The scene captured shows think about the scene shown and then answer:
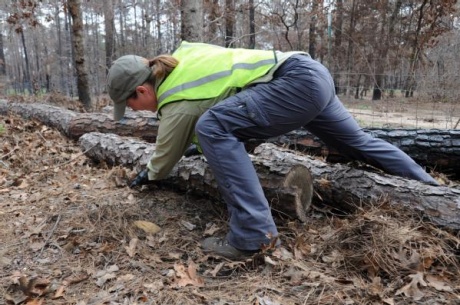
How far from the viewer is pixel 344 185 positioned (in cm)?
295

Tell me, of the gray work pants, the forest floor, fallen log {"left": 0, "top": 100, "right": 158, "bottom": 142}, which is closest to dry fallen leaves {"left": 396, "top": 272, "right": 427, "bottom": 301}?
the forest floor

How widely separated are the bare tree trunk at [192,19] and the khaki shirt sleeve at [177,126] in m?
4.81

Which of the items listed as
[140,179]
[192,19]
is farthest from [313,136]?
[192,19]

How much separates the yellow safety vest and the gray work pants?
0.09 meters

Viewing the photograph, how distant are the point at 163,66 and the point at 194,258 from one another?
1300 mm

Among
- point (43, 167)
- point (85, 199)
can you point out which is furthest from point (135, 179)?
point (43, 167)

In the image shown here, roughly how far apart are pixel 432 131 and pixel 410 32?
56.4ft

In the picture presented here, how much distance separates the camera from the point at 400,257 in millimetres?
2209

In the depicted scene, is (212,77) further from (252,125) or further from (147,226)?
(147,226)

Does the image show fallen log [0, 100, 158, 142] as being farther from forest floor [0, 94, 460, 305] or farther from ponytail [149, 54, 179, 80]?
ponytail [149, 54, 179, 80]

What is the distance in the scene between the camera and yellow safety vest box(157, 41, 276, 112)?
2471 mm

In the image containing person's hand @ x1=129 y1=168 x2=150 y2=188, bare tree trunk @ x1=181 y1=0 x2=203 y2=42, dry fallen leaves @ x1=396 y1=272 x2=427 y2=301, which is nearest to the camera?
dry fallen leaves @ x1=396 y1=272 x2=427 y2=301

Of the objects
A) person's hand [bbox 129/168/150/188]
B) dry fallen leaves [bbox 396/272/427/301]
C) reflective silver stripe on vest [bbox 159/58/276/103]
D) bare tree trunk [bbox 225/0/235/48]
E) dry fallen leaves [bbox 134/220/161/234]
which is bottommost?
dry fallen leaves [bbox 134/220/161/234]

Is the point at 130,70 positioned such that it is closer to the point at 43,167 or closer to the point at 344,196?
the point at 344,196
